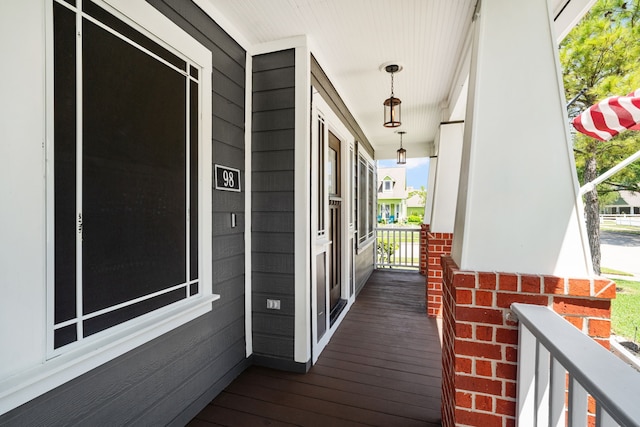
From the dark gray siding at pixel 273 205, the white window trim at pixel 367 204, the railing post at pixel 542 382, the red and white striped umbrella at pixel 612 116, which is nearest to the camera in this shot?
the railing post at pixel 542 382

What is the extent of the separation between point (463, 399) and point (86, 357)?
164cm

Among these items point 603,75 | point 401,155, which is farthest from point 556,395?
point 401,155

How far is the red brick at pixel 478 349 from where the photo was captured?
50.7 inches

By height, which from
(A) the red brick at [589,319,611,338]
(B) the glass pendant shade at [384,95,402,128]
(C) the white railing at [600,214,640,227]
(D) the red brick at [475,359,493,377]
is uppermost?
(B) the glass pendant shade at [384,95,402,128]

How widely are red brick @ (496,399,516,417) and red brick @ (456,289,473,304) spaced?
443mm

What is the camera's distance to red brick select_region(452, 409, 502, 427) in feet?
4.21

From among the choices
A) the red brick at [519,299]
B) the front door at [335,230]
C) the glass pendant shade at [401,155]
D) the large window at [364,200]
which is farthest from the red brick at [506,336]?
the glass pendant shade at [401,155]

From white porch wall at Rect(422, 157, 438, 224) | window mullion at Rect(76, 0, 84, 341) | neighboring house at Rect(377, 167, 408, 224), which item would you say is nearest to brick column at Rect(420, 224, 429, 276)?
white porch wall at Rect(422, 157, 438, 224)

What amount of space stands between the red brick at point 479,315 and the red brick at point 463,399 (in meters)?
0.34

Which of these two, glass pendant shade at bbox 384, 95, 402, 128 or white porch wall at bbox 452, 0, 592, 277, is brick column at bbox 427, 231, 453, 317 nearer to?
glass pendant shade at bbox 384, 95, 402, 128

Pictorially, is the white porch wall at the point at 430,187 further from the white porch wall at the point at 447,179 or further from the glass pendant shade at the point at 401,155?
the white porch wall at the point at 447,179

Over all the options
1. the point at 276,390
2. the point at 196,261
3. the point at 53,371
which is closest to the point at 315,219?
the point at 196,261

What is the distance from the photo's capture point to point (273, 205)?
8.05ft

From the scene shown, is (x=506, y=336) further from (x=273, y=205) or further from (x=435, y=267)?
(x=435, y=267)
